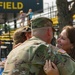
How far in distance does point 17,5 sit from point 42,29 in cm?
2876

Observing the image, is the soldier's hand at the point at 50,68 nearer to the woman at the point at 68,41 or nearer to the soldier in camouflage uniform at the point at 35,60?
the soldier in camouflage uniform at the point at 35,60

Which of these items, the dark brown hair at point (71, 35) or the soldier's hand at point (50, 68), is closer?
the soldier's hand at point (50, 68)

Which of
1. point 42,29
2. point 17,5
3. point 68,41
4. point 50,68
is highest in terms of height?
point 17,5

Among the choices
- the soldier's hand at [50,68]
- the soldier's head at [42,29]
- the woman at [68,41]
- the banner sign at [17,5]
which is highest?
the banner sign at [17,5]

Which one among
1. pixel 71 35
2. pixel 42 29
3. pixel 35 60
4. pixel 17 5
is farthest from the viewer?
pixel 17 5

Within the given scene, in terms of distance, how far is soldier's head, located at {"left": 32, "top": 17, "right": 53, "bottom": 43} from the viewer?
2682 millimetres

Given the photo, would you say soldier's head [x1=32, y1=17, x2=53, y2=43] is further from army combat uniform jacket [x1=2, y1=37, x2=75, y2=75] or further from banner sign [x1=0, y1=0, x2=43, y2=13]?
banner sign [x1=0, y1=0, x2=43, y2=13]

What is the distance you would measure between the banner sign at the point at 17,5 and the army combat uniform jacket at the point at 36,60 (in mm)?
28037

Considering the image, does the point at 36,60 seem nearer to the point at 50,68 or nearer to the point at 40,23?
the point at 50,68

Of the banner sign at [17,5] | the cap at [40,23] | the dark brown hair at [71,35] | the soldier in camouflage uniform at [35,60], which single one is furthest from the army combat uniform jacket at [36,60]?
the banner sign at [17,5]

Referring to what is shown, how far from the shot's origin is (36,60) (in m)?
2.53

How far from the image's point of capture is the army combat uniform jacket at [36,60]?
2.54 meters

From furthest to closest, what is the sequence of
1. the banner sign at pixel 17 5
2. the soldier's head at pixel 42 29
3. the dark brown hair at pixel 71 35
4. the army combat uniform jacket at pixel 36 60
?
the banner sign at pixel 17 5, the dark brown hair at pixel 71 35, the soldier's head at pixel 42 29, the army combat uniform jacket at pixel 36 60

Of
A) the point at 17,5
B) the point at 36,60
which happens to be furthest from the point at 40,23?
the point at 17,5
